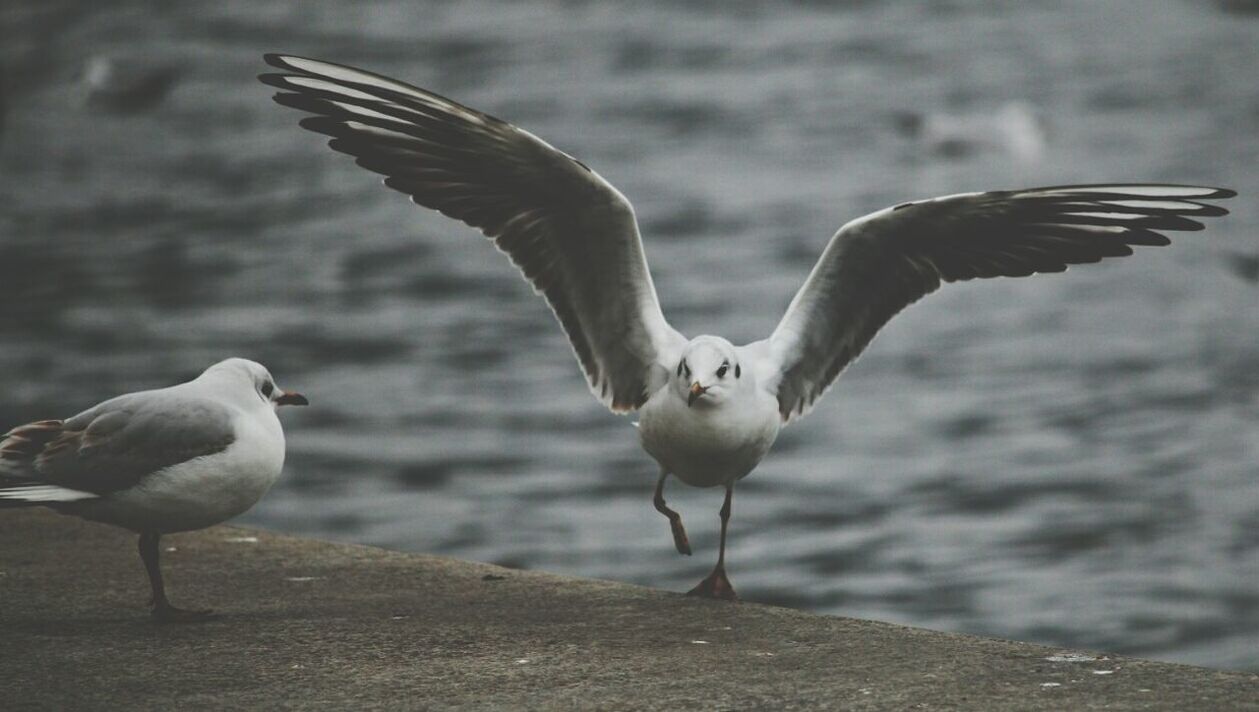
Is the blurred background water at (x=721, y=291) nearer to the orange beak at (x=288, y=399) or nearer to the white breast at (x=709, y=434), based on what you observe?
the white breast at (x=709, y=434)

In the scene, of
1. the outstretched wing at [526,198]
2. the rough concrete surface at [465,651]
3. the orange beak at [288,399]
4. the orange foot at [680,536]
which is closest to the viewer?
the rough concrete surface at [465,651]

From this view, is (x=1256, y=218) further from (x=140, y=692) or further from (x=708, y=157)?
(x=140, y=692)

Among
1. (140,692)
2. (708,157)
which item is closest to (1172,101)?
(708,157)

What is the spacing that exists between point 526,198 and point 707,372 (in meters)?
0.96

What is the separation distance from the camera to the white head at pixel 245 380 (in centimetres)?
498

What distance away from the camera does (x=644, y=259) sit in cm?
575

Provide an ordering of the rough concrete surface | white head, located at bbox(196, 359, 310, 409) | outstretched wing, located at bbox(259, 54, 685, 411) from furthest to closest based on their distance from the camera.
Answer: outstretched wing, located at bbox(259, 54, 685, 411) → white head, located at bbox(196, 359, 310, 409) → the rough concrete surface

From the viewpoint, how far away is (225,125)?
71.4 ft

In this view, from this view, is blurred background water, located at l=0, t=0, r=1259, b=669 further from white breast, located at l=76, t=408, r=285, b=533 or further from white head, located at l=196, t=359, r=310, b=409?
white breast, located at l=76, t=408, r=285, b=533

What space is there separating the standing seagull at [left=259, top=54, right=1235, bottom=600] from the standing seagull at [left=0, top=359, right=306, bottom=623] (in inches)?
44.7

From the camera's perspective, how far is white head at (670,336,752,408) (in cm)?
533

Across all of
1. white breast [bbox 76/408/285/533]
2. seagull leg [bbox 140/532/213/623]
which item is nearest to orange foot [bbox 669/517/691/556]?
white breast [bbox 76/408/285/533]

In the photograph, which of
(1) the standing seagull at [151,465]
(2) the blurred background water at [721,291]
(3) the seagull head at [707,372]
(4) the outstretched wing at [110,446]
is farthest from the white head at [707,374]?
(2) the blurred background water at [721,291]

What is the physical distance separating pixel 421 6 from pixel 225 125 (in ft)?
16.4
